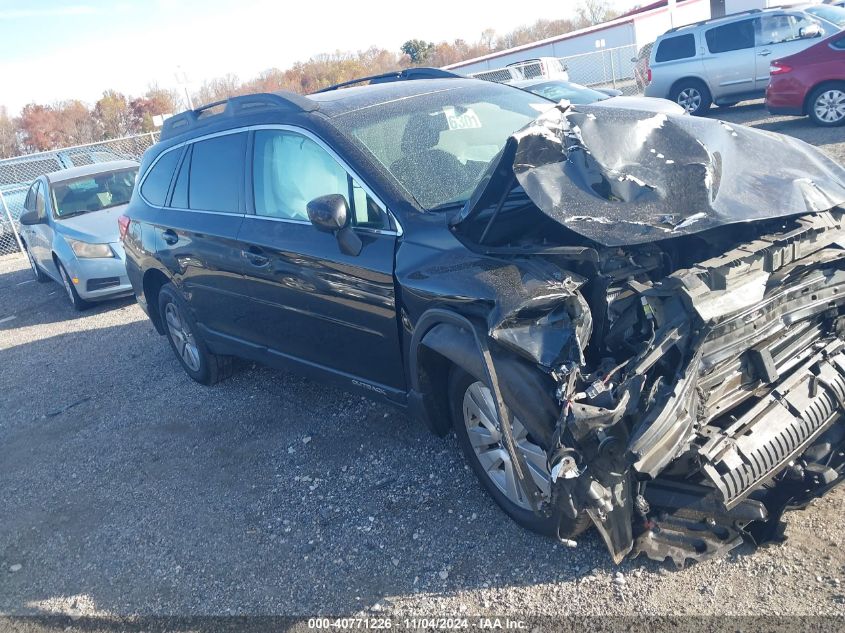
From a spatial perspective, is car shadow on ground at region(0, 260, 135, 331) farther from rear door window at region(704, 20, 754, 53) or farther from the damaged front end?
rear door window at region(704, 20, 754, 53)

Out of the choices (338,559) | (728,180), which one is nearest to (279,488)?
(338,559)

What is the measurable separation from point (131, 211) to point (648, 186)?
15.4 ft

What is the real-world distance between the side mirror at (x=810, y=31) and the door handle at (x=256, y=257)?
43.8 ft

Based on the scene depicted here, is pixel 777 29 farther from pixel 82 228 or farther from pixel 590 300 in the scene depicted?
pixel 590 300

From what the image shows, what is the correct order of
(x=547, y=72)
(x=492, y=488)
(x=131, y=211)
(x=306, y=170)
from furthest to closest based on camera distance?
(x=547, y=72)
(x=131, y=211)
(x=306, y=170)
(x=492, y=488)

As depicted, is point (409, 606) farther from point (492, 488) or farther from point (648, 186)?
point (648, 186)

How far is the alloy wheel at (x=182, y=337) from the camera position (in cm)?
603

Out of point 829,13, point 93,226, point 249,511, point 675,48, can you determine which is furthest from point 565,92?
point 249,511

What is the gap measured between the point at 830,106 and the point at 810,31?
9.20ft

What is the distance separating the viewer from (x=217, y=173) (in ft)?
16.8

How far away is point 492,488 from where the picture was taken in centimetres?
355

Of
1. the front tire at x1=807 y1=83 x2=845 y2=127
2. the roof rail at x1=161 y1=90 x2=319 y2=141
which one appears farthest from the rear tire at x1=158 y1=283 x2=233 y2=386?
the front tire at x1=807 y1=83 x2=845 y2=127

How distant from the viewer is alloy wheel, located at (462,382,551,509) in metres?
3.17

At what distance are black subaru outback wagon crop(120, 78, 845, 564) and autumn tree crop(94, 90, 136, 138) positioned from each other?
126 feet
